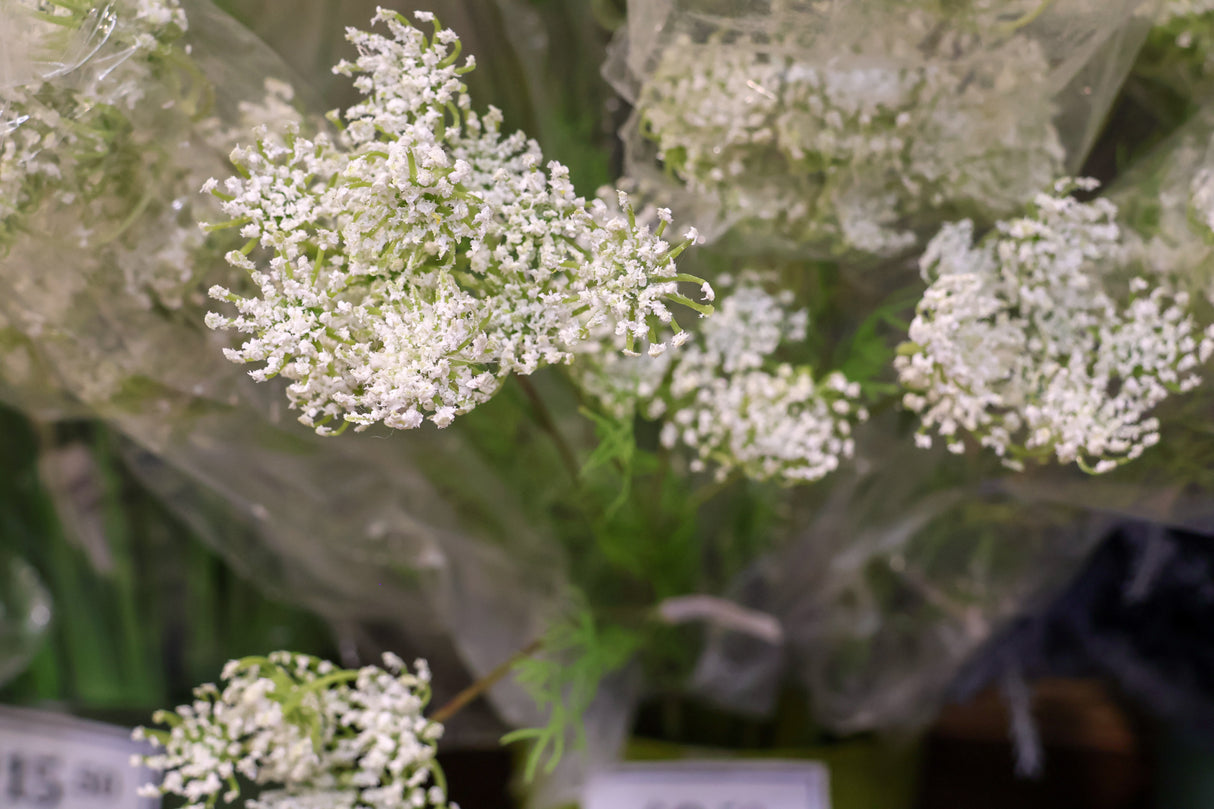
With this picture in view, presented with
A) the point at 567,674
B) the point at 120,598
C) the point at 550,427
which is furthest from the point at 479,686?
the point at 120,598

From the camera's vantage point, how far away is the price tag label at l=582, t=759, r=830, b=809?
0.52 metres

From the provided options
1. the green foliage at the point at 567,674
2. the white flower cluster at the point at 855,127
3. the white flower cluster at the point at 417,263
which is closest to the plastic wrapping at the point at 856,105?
the white flower cluster at the point at 855,127

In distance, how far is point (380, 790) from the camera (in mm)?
417

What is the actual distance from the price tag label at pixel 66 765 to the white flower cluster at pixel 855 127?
0.49 m

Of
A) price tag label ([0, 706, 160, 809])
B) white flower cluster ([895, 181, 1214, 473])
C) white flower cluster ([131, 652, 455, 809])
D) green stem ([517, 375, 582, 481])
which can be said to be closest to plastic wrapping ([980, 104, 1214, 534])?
white flower cluster ([895, 181, 1214, 473])

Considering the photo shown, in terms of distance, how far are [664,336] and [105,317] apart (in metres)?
0.30

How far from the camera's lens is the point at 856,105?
0.40 meters

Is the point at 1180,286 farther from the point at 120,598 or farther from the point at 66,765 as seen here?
the point at 120,598

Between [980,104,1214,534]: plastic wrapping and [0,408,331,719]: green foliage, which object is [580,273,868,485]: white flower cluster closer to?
[980,104,1214,534]: plastic wrapping

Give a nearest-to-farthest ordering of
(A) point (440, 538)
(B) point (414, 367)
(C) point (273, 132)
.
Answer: (B) point (414, 367) → (C) point (273, 132) → (A) point (440, 538)

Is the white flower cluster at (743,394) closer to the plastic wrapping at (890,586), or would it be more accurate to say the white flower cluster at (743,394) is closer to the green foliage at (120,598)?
the plastic wrapping at (890,586)

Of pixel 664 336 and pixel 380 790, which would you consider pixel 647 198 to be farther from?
pixel 380 790

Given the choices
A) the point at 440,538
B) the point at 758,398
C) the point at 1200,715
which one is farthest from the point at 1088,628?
the point at 440,538

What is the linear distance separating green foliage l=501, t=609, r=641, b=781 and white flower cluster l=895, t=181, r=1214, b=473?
263 millimetres
